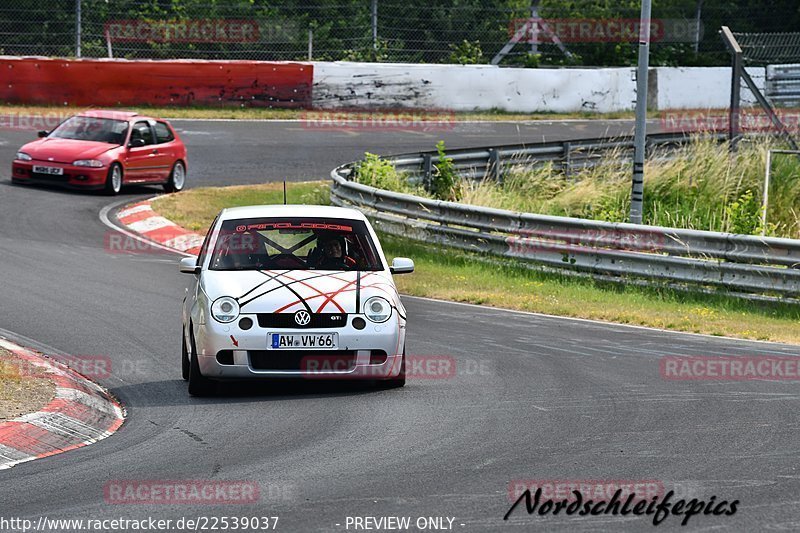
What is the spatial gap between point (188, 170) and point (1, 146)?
12.8 ft

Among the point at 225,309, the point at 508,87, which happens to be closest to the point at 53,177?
the point at 225,309

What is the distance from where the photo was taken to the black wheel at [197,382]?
9.60 metres

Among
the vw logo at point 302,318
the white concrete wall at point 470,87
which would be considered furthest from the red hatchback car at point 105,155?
the vw logo at point 302,318

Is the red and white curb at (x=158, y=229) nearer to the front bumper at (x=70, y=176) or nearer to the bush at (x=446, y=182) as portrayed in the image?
the front bumper at (x=70, y=176)

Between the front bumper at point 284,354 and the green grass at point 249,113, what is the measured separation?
75.1 ft

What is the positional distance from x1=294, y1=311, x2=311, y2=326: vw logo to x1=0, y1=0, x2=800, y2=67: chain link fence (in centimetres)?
2460

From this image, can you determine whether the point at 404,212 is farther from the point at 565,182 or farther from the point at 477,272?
the point at 565,182

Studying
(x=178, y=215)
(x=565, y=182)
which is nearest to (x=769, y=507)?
(x=178, y=215)

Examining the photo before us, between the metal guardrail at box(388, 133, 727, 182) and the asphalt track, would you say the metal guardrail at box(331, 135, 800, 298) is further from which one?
the metal guardrail at box(388, 133, 727, 182)

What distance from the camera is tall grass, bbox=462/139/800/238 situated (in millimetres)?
22109

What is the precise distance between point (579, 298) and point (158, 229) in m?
7.49

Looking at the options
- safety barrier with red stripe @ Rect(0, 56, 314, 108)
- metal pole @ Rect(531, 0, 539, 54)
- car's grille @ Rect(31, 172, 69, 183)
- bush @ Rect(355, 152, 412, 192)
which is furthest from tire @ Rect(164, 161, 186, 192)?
metal pole @ Rect(531, 0, 539, 54)

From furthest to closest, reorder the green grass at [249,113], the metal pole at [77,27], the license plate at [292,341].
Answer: the metal pole at [77,27], the green grass at [249,113], the license plate at [292,341]

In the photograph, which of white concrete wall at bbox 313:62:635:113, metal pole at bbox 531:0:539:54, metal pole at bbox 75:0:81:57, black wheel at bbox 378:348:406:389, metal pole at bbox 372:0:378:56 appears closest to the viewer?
black wheel at bbox 378:348:406:389
